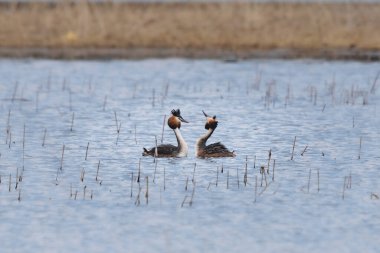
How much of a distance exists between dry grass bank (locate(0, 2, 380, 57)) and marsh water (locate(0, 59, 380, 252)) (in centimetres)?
906

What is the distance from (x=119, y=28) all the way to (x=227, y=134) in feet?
69.3

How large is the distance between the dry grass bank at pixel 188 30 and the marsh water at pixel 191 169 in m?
9.06

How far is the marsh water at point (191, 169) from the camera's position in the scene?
39.7 ft

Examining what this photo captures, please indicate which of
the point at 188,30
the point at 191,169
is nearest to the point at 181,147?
the point at 191,169

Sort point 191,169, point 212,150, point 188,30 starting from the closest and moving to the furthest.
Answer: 1. point 191,169
2. point 212,150
3. point 188,30

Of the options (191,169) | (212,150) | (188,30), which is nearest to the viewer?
(191,169)

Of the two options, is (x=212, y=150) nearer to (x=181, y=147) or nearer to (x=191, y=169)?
(x=181, y=147)

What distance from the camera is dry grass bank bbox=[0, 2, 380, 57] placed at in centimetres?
3859

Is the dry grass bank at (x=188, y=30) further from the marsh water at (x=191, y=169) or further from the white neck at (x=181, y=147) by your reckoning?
the white neck at (x=181, y=147)

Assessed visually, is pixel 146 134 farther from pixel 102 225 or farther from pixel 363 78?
pixel 363 78

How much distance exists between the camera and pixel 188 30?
41031 millimetres

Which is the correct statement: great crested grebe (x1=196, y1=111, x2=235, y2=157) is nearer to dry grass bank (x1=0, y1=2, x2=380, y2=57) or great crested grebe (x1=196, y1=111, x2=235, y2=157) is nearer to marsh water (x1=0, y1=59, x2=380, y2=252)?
marsh water (x1=0, y1=59, x2=380, y2=252)

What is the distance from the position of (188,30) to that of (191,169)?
25.2 metres

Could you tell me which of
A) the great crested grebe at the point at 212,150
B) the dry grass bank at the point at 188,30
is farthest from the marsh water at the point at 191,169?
the dry grass bank at the point at 188,30
